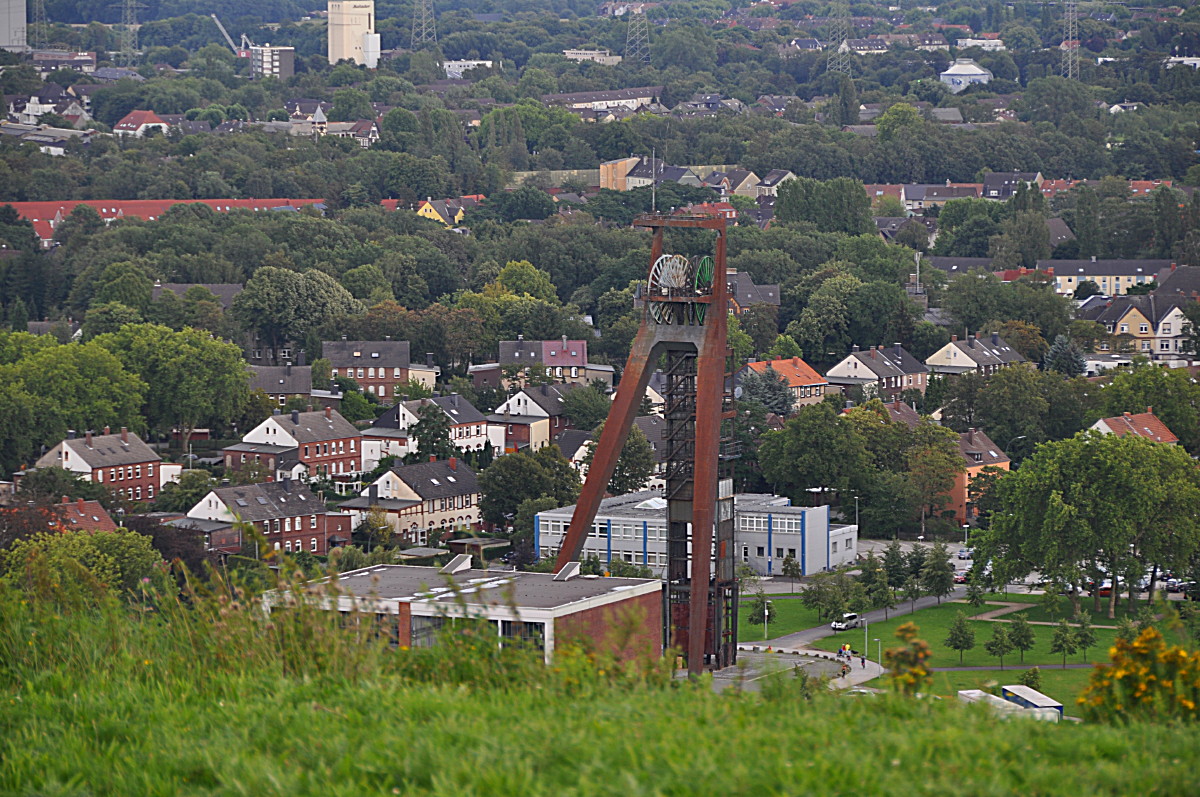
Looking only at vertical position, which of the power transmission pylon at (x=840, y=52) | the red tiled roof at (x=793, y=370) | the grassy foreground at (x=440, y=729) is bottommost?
the red tiled roof at (x=793, y=370)

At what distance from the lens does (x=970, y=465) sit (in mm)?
45500

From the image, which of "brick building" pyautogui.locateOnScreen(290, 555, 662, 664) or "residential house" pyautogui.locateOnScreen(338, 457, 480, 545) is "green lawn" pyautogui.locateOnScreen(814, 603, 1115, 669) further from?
"residential house" pyautogui.locateOnScreen(338, 457, 480, 545)

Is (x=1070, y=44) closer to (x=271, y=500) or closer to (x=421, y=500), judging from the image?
(x=421, y=500)

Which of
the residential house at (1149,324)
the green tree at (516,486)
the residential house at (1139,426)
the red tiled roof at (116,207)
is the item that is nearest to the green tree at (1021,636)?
the green tree at (516,486)

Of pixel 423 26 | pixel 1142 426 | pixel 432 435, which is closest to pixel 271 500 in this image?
pixel 432 435

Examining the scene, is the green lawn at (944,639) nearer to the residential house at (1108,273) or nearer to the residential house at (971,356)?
the residential house at (971,356)

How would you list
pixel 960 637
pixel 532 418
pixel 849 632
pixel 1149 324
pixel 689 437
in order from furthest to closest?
1. pixel 1149 324
2. pixel 532 418
3. pixel 849 632
4. pixel 960 637
5. pixel 689 437

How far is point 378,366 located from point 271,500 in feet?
60.4

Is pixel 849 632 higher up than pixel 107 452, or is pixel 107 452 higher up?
pixel 107 452

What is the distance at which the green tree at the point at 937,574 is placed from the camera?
34906 mm

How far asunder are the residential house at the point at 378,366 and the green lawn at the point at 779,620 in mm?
22696

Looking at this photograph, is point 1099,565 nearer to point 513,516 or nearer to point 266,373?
point 513,516

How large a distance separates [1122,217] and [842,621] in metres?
51.9

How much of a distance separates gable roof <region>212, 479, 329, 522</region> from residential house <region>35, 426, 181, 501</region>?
4.27 meters
